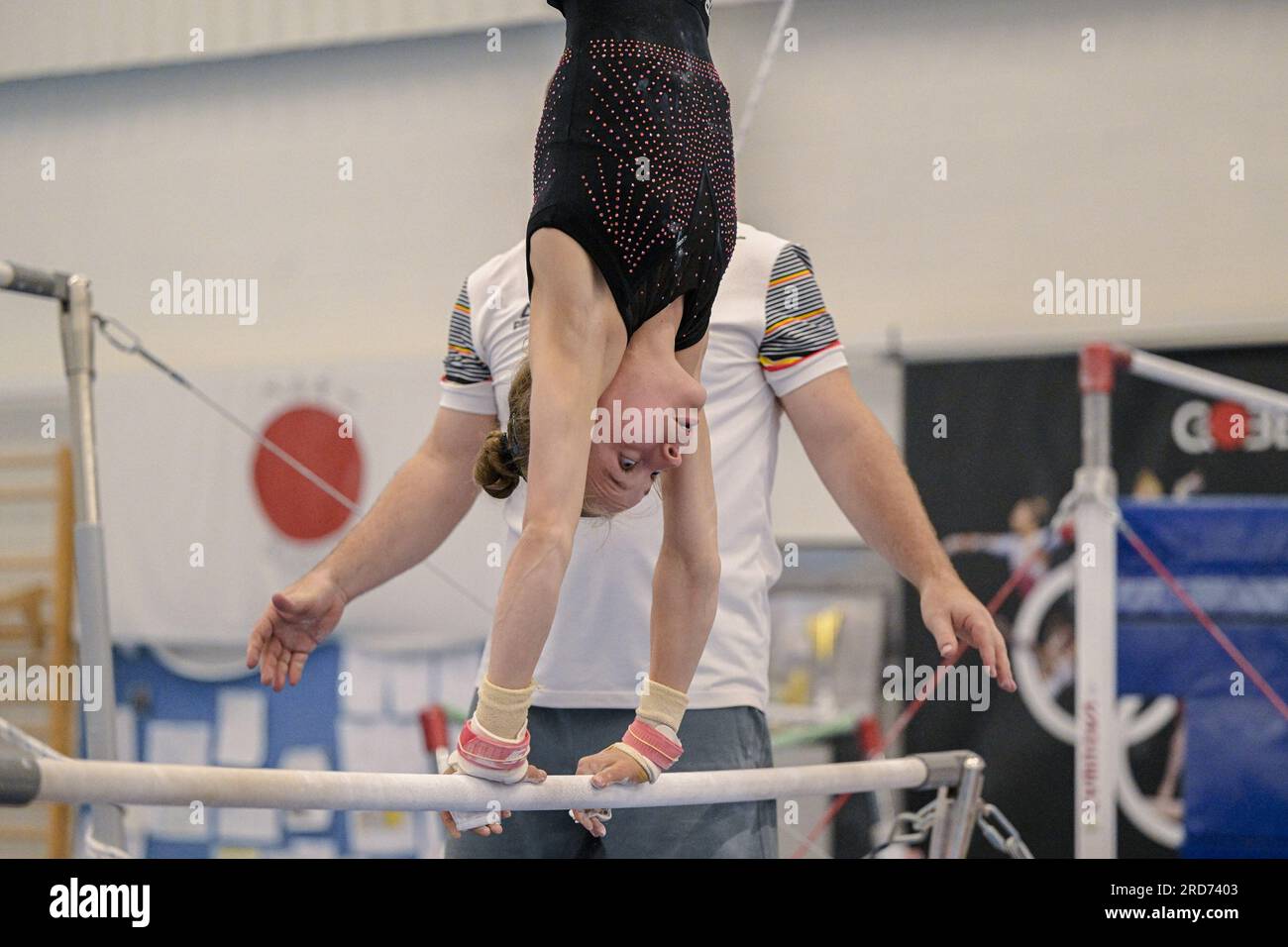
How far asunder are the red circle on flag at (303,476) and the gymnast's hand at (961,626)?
2.67m

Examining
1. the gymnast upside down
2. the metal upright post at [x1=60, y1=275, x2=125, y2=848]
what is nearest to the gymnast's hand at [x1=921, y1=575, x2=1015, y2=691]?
the gymnast upside down

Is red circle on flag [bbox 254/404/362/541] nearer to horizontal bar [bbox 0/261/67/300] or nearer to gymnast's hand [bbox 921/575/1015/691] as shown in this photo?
horizontal bar [bbox 0/261/67/300]

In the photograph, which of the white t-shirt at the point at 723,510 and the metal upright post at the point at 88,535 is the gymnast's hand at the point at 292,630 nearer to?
the white t-shirt at the point at 723,510

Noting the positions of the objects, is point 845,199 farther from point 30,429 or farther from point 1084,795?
point 30,429

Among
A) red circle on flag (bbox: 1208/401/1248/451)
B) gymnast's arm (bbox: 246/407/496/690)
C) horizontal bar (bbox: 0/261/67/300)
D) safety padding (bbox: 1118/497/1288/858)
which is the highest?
horizontal bar (bbox: 0/261/67/300)

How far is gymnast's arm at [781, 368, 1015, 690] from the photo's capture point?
4.68 ft

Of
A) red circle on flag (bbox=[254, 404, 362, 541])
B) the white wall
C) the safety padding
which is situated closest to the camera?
the safety padding

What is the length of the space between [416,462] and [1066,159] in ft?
8.34

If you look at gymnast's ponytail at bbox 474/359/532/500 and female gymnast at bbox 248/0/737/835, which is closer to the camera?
female gymnast at bbox 248/0/737/835

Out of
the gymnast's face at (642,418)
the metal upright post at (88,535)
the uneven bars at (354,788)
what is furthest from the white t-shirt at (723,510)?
the metal upright post at (88,535)

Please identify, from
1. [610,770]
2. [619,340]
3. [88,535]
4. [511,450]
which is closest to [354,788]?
[610,770]

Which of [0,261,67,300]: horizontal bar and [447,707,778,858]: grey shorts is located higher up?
[0,261,67,300]: horizontal bar

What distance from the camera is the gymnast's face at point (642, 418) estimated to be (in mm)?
1190

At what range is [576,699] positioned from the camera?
1.42 meters
